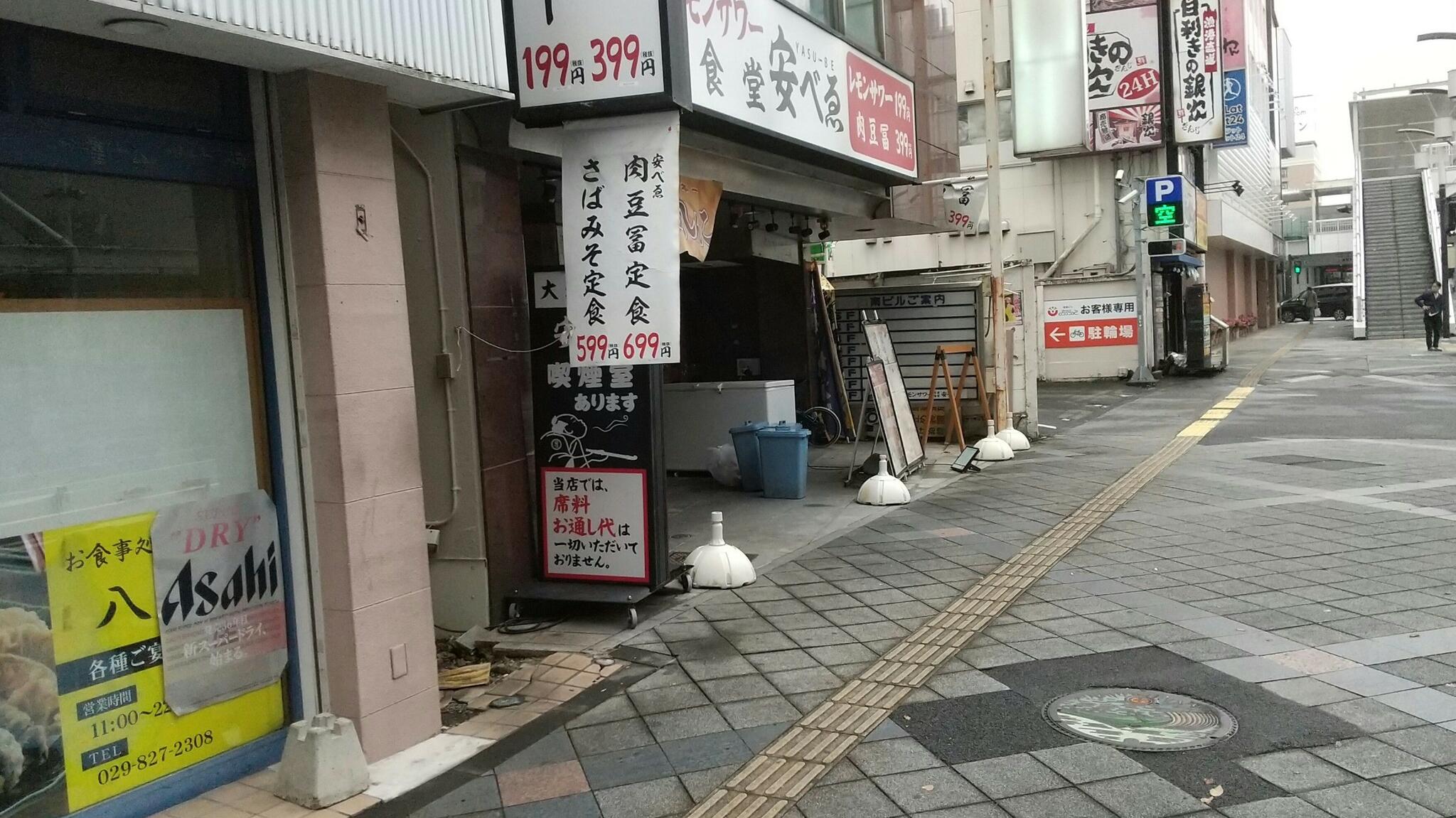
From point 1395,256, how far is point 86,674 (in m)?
43.5

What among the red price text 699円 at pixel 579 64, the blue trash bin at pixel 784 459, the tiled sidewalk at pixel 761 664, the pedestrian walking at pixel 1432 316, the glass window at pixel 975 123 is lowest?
the tiled sidewalk at pixel 761 664

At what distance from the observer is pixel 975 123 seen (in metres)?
27.0

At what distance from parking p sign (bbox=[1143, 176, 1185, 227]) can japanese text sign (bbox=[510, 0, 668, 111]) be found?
20101mm

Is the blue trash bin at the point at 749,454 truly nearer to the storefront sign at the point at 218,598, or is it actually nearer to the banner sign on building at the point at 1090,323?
the storefront sign at the point at 218,598

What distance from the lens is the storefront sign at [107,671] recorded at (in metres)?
3.78

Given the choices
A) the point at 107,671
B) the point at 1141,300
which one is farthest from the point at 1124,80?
the point at 107,671

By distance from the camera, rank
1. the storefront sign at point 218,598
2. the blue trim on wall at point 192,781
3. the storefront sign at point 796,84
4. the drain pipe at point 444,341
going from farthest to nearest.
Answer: the storefront sign at point 796,84 → the drain pipe at point 444,341 → the storefront sign at point 218,598 → the blue trim on wall at point 192,781

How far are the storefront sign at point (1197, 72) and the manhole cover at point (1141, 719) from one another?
77.5ft

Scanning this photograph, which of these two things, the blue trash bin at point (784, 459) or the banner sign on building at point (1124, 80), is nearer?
the blue trash bin at point (784, 459)

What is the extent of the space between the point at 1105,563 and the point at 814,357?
7517 millimetres

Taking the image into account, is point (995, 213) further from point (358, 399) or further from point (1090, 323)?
point (1090, 323)

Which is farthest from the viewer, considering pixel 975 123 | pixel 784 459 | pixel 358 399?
pixel 975 123

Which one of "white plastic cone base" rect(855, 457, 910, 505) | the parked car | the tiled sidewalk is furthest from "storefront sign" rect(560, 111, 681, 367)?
the parked car

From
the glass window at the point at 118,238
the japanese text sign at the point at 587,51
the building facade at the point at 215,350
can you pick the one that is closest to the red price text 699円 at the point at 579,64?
the japanese text sign at the point at 587,51
